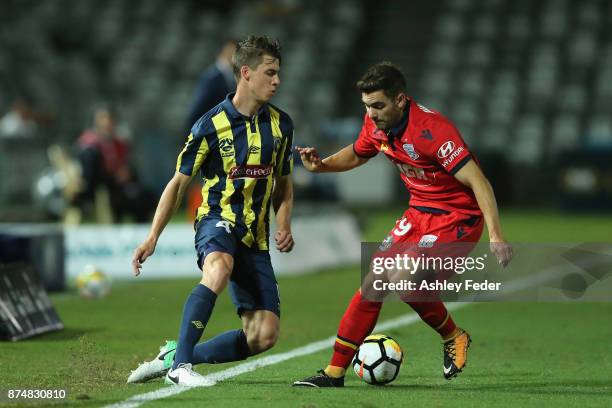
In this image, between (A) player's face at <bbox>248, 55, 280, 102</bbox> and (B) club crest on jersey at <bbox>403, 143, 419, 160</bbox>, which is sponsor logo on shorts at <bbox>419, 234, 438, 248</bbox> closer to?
(B) club crest on jersey at <bbox>403, 143, 419, 160</bbox>

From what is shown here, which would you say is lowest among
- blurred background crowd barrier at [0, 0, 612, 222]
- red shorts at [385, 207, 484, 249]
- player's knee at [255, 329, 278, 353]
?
player's knee at [255, 329, 278, 353]

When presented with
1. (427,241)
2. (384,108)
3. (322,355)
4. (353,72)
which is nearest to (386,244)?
(427,241)

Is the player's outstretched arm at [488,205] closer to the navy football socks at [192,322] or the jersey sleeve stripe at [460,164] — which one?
the jersey sleeve stripe at [460,164]

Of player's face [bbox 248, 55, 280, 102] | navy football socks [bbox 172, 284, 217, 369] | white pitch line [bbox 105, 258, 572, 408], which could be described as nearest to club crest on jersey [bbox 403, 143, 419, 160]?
player's face [bbox 248, 55, 280, 102]

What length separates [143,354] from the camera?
795 cm

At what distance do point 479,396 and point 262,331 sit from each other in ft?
3.96

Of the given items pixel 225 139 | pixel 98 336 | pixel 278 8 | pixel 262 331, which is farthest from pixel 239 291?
pixel 278 8

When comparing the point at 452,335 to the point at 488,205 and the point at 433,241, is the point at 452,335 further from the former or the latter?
the point at 488,205

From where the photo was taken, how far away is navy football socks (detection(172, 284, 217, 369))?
6332mm

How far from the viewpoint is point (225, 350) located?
6715 millimetres

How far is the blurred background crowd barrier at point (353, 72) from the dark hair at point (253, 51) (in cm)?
1841

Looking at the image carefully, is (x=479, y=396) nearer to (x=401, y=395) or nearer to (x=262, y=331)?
(x=401, y=395)

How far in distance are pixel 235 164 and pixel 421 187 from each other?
1.08 m

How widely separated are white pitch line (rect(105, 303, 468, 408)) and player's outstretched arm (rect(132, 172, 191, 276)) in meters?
0.65
